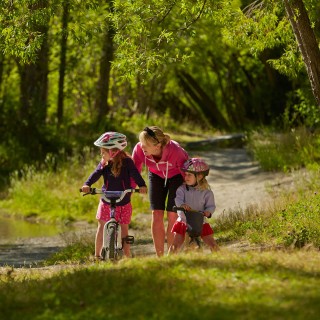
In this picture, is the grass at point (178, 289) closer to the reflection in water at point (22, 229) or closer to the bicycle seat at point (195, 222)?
the bicycle seat at point (195, 222)

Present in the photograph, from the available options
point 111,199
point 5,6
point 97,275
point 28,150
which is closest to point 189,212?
point 111,199

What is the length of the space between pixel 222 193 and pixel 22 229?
15.1 ft

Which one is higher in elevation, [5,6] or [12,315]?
[5,6]

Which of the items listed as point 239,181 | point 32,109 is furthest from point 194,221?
point 32,109

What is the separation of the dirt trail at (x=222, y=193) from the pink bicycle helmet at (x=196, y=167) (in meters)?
3.11

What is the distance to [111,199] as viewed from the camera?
429 inches

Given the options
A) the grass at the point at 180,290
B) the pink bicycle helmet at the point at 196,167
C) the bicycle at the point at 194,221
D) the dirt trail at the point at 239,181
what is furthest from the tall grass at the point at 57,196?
the grass at the point at 180,290

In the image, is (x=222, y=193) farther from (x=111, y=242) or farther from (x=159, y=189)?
(x=111, y=242)

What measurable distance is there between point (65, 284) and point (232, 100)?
3492 centimetres

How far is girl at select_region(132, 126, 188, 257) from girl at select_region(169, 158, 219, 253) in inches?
23.0

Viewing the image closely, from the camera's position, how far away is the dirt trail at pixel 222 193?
1628 cm

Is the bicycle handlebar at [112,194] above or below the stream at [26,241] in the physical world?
above

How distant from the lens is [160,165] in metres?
11.3

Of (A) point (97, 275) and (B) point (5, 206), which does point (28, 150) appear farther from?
(A) point (97, 275)
